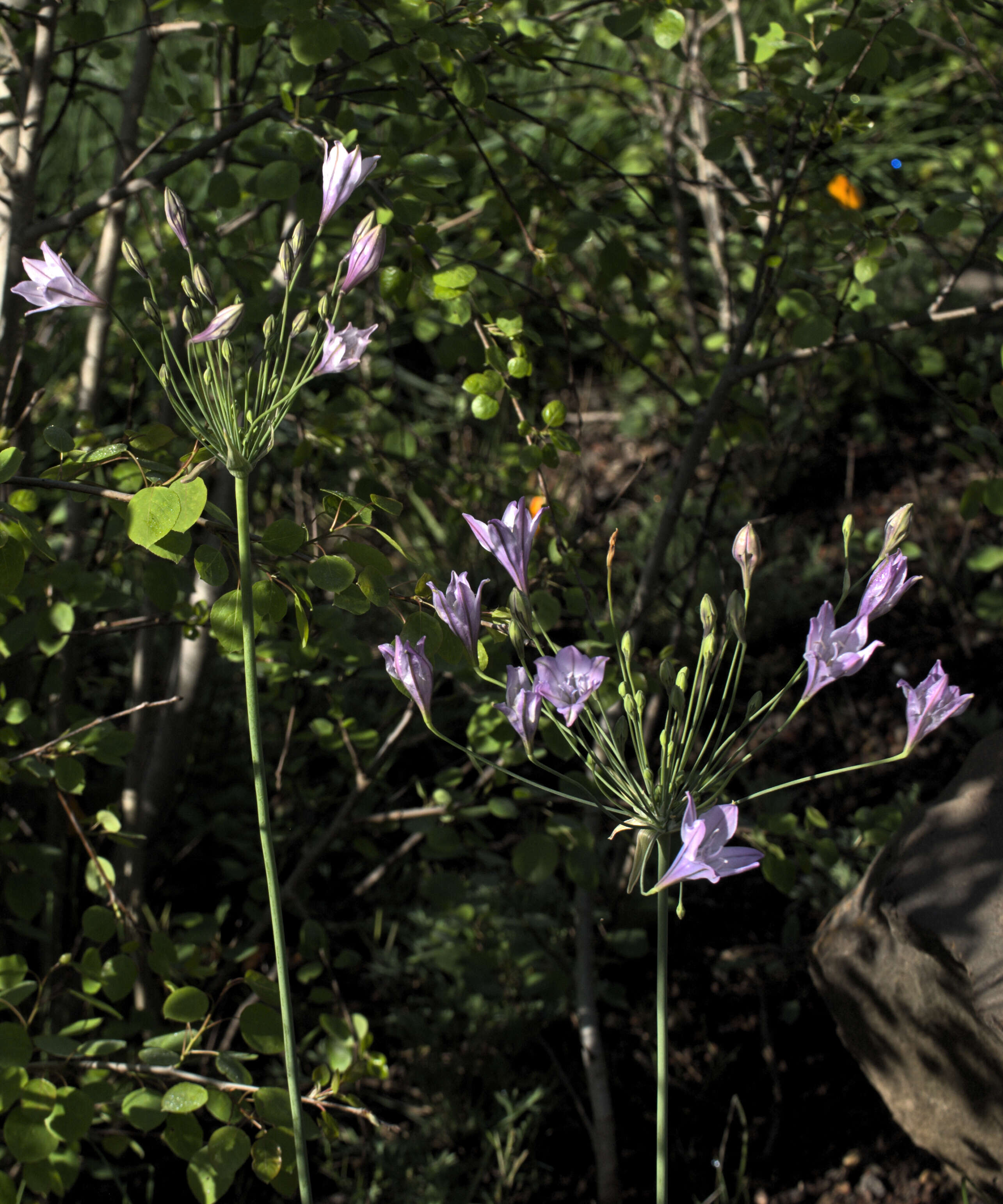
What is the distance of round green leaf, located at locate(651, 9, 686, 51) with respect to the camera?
1.38 metres

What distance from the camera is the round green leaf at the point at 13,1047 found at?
1.21m

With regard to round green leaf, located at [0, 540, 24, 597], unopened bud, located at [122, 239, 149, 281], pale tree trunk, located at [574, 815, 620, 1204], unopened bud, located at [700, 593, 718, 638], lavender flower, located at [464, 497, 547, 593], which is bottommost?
pale tree trunk, located at [574, 815, 620, 1204]

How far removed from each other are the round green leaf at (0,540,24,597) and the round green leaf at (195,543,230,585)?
18 centimetres

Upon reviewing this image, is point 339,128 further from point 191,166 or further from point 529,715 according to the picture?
point 191,166

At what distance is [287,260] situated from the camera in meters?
0.99

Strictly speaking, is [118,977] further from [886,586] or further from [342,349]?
[886,586]

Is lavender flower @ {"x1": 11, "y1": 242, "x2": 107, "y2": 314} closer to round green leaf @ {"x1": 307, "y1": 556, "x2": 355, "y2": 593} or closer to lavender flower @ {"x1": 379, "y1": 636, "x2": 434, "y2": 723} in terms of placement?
round green leaf @ {"x1": 307, "y1": 556, "x2": 355, "y2": 593}

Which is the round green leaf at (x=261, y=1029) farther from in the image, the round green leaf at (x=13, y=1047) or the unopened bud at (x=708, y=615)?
the unopened bud at (x=708, y=615)

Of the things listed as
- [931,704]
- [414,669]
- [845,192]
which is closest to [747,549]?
[931,704]

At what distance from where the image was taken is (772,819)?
1.56m

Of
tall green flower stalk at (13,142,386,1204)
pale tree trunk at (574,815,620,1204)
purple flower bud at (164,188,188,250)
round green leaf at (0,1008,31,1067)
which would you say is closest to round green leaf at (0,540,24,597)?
tall green flower stalk at (13,142,386,1204)

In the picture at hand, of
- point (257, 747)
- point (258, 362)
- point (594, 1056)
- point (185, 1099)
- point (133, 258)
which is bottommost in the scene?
point (594, 1056)

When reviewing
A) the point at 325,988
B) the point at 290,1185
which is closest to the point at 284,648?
the point at 325,988

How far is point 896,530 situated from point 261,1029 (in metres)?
0.97
